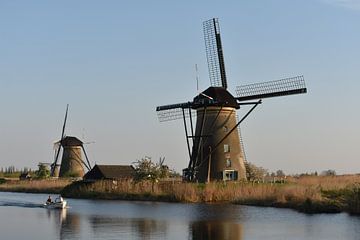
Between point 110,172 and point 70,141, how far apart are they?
73.5 feet

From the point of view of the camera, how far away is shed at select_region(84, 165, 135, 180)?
1780 inches

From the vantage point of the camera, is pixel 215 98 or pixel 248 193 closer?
pixel 248 193

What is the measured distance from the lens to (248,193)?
31.4m

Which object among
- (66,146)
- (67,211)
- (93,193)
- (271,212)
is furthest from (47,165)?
(271,212)

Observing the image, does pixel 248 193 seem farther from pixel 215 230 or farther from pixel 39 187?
pixel 39 187

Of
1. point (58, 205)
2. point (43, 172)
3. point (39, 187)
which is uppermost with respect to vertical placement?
point (43, 172)

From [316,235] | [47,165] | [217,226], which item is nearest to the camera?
[316,235]

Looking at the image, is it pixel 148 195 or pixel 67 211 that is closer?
pixel 67 211

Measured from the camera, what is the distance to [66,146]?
2645 inches

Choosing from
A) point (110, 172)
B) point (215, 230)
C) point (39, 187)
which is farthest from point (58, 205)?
point (39, 187)

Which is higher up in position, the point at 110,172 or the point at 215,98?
the point at 215,98

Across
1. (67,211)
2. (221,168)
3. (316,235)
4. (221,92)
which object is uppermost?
(221,92)

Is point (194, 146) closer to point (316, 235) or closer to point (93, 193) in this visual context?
point (93, 193)

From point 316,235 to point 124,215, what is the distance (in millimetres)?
9552
